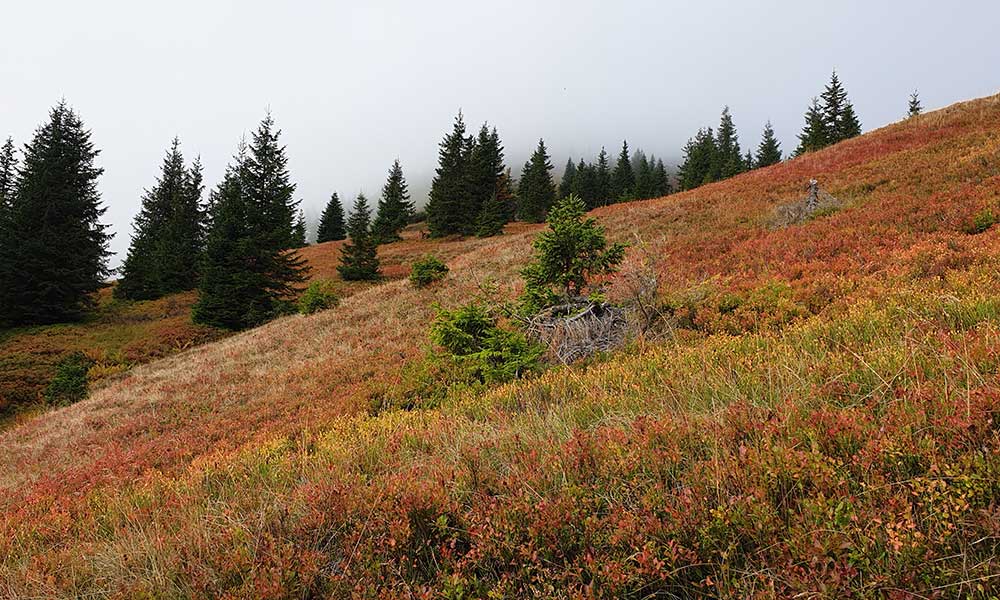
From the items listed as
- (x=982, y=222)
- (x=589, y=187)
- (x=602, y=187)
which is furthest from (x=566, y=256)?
(x=602, y=187)

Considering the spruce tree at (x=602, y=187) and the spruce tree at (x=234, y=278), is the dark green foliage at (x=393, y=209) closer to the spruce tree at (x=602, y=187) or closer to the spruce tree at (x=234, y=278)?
the spruce tree at (x=234, y=278)

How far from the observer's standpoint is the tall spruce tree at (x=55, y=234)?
826 inches

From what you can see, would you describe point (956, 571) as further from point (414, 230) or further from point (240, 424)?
point (414, 230)

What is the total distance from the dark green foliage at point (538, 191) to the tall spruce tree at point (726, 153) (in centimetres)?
2344

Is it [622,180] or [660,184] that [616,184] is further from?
[660,184]

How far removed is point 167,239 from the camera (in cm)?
3222

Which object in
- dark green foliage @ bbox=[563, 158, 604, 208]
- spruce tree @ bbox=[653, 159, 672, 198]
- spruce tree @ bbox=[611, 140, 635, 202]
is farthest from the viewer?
spruce tree @ bbox=[611, 140, 635, 202]

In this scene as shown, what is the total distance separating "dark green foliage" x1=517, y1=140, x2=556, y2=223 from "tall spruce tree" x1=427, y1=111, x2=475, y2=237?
32.2ft

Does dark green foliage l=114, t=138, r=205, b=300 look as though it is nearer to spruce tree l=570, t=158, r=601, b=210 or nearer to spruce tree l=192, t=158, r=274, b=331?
spruce tree l=192, t=158, r=274, b=331

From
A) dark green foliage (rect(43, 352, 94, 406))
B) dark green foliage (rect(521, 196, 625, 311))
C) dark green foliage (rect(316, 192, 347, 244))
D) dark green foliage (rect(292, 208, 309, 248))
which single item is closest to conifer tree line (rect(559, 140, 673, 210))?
dark green foliage (rect(316, 192, 347, 244))

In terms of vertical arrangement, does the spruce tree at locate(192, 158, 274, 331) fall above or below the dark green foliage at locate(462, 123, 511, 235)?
below

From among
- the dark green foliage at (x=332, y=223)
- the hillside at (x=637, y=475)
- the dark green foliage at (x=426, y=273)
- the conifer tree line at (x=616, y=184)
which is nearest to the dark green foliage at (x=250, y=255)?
the dark green foliage at (x=426, y=273)

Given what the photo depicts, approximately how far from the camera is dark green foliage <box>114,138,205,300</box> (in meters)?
28.0

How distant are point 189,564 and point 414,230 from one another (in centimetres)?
5813
